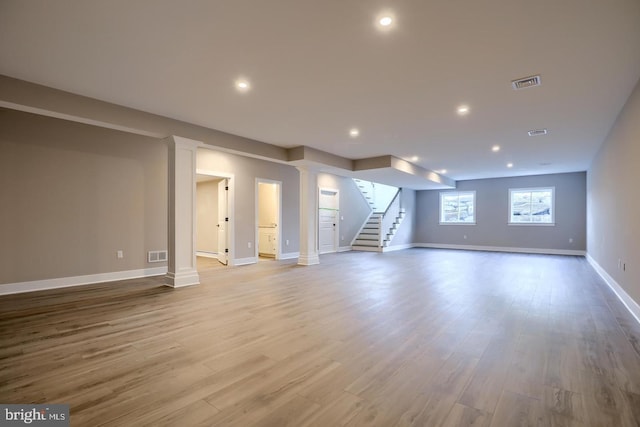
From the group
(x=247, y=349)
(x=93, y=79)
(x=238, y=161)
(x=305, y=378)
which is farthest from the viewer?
(x=238, y=161)

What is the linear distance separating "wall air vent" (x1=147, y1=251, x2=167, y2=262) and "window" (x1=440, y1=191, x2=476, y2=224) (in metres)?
10.6

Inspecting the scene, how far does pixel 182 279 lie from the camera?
510cm

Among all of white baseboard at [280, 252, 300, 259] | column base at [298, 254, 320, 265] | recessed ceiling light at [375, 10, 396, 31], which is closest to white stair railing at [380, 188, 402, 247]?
white baseboard at [280, 252, 300, 259]

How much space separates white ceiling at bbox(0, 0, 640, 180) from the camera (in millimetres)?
2398

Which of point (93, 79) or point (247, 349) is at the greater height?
point (93, 79)

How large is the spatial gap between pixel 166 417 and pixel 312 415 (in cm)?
81

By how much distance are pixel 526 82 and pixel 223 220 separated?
656 centimetres

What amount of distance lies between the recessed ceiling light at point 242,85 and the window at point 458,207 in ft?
35.6

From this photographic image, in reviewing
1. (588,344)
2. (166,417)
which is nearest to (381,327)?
(588,344)

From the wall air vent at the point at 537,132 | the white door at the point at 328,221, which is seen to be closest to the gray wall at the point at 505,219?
the white door at the point at 328,221

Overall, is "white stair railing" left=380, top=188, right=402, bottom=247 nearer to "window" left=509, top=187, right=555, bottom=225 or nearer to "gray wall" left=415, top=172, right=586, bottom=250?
"gray wall" left=415, top=172, right=586, bottom=250

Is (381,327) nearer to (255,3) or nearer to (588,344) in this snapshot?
(588,344)

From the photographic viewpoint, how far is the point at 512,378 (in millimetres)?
2135

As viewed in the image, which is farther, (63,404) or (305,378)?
(305,378)
